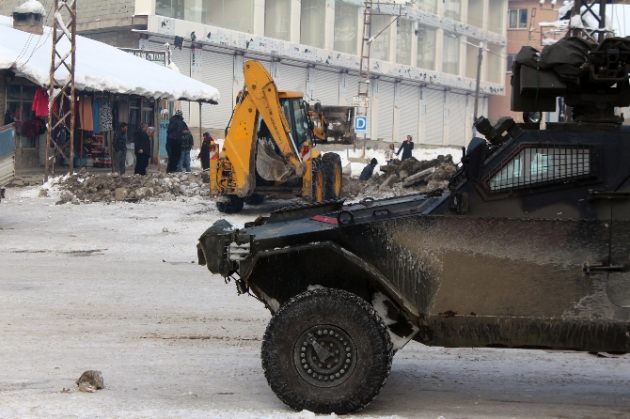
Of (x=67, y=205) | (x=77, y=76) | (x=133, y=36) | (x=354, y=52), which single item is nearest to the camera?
(x=67, y=205)

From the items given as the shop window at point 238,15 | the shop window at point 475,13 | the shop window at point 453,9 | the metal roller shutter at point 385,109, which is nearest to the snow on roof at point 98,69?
the shop window at point 238,15

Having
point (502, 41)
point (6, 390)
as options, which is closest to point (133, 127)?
point (6, 390)

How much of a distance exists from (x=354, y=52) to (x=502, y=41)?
22.5 m

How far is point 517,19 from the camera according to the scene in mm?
80125

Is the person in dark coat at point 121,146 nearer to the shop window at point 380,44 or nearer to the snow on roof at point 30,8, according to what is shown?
the snow on roof at point 30,8

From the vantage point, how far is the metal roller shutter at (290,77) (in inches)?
1961

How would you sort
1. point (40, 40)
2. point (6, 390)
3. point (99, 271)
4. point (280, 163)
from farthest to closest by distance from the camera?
point (40, 40) → point (280, 163) → point (99, 271) → point (6, 390)

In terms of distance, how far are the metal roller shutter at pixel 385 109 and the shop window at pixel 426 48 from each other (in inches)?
232

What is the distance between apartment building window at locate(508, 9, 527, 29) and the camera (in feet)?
261

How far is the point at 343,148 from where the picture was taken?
171ft

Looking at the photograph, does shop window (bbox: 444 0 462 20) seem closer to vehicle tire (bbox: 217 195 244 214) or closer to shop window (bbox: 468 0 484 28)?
shop window (bbox: 468 0 484 28)

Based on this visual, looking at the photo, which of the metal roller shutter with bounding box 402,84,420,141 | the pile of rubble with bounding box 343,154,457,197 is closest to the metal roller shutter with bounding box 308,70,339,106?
the metal roller shutter with bounding box 402,84,420,141

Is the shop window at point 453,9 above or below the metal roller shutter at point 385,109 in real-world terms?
above

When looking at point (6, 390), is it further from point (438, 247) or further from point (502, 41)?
point (502, 41)
